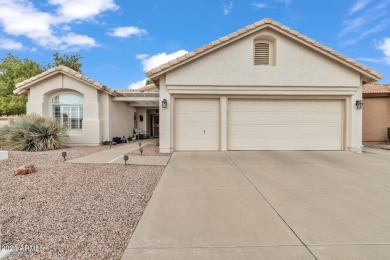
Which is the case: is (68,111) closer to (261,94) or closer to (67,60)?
(261,94)

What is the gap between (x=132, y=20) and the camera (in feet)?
55.1

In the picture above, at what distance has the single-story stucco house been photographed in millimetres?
10578

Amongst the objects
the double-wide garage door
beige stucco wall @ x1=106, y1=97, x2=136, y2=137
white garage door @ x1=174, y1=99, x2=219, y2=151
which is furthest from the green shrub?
the double-wide garage door

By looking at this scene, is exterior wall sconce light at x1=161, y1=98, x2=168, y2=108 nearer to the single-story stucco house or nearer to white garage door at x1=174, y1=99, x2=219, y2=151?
the single-story stucco house

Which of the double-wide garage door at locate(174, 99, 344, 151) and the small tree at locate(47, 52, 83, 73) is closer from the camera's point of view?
the double-wide garage door at locate(174, 99, 344, 151)

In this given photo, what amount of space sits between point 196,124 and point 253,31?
16.3 feet

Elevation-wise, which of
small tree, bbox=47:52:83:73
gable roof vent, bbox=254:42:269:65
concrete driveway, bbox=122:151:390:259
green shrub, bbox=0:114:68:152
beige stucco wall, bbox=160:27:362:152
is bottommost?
concrete driveway, bbox=122:151:390:259

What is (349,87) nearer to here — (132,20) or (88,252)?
(88,252)

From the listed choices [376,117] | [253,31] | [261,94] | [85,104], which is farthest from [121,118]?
[376,117]

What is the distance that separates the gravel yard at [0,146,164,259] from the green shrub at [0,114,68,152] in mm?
4343

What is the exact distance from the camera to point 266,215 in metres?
3.97

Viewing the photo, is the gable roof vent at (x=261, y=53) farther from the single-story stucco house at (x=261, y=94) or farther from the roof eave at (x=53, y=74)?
the roof eave at (x=53, y=74)

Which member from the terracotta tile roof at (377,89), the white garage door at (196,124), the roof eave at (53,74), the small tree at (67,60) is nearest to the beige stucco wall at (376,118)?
the terracotta tile roof at (377,89)

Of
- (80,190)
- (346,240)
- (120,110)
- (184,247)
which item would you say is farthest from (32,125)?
(346,240)
